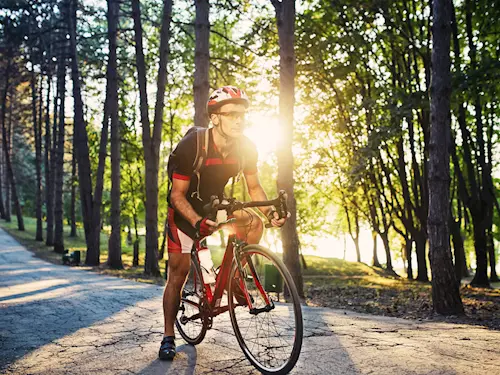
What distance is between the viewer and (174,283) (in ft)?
15.6

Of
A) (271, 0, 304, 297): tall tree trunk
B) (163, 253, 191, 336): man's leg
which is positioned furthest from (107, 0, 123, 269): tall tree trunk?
(163, 253, 191, 336): man's leg

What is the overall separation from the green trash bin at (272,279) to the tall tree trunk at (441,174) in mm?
5821

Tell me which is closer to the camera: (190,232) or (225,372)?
(225,372)

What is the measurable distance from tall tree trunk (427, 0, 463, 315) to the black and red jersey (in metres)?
5.78

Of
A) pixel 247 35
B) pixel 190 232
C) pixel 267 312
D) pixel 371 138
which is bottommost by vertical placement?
pixel 267 312

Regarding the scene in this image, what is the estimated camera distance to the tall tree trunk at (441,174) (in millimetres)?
9438

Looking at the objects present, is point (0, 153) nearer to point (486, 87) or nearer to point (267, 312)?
point (486, 87)

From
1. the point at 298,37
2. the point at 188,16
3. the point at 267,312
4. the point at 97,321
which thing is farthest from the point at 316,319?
the point at 188,16

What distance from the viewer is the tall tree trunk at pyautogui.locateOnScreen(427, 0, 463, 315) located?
9438 millimetres

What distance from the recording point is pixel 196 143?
14.4 feet

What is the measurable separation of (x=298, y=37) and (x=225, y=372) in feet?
49.8

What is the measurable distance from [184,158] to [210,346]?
6.14ft

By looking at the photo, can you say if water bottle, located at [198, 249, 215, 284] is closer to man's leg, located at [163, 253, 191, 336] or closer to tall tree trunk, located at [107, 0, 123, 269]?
man's leg, located at [163, 253, 191, 336]

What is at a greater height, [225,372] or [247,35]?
[247,35]
